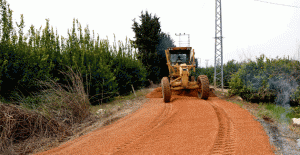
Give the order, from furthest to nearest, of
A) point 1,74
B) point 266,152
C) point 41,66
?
point 41,66
point 1,74
point 266,152

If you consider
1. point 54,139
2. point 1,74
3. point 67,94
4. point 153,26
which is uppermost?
point 153,26

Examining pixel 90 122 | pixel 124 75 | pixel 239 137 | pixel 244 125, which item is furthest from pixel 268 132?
pixel 124 75

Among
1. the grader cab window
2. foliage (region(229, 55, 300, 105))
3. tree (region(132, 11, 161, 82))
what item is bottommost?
foliage (region(229, 55, 300, 105))

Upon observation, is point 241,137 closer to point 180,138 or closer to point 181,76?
point 180,138

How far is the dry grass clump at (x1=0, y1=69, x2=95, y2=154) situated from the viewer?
516 centimetres

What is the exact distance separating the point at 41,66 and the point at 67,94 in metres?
2.00

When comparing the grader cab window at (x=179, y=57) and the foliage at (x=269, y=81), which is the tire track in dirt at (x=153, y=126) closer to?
the foliage at (x=269, y=81)

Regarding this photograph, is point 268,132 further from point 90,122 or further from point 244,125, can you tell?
point 90,122

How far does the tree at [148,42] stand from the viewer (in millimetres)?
23047

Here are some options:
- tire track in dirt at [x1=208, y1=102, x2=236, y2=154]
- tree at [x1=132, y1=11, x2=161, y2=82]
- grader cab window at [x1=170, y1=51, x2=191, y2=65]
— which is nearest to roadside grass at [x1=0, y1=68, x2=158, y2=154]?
tire track in dirt at [x1=208, y1=102, x2=236, y2=154]

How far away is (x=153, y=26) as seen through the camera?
23531 millimetres

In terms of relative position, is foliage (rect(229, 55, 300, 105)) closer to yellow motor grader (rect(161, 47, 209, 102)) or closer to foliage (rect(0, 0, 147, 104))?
yellow motor grader (rect(161, 47, 209, 102))

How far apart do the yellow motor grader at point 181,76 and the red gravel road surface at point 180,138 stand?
355cm

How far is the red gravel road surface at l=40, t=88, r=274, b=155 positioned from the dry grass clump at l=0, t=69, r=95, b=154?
3.22ft
